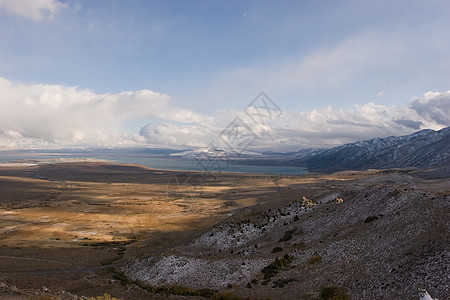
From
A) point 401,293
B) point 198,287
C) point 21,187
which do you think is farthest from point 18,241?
point 21,187

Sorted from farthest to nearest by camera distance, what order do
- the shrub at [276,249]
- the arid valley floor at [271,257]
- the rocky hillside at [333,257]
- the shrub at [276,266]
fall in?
the shrub at [276,249] < the shrub at [276,266] < the arid valley floor at [271,257] < the rocky hillside at [333,257]

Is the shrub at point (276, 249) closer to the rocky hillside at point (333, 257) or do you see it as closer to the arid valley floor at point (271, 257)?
the rocky hillside at point (333, 257)

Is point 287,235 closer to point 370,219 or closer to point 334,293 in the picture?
point 370,219

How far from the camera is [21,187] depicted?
4963 inches

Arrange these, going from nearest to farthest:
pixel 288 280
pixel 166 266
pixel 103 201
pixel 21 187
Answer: pixel 288 280
pixel 166 266
pixel 103 201
pixel 21 187

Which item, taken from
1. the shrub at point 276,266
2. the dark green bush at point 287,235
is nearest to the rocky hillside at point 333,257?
the shrub at point 276,266

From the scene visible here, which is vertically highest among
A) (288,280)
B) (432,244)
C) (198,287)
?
(432,244)

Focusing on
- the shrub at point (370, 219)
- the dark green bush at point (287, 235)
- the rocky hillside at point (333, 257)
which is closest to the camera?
the rocky hillside at point (333, 257)

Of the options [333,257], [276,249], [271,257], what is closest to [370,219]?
[333,257]

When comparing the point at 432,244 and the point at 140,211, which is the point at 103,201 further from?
the point at 432,244

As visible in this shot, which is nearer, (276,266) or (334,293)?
(334,293)

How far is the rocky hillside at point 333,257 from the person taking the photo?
16.5m

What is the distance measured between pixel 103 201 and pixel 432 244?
319 feet

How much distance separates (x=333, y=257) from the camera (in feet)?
71.6
